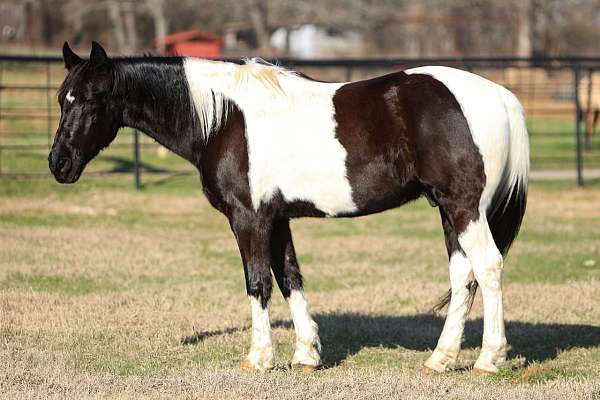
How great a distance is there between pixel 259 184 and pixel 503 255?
1.64 m

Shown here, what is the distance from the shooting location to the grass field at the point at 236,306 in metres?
5.46

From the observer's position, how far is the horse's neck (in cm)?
580

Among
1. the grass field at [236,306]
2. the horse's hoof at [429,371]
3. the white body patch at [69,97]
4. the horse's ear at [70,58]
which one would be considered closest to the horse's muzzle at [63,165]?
the white body patch at [69,97]

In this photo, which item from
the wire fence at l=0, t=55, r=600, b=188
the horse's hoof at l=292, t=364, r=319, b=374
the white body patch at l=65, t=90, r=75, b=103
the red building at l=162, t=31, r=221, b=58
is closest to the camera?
the white body patch at l=65, t=90, r=75, b=103

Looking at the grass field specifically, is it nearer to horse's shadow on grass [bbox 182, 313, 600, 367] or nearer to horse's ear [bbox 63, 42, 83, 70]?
horse's shadow on grass [bbox 182, 313, 600, 367]

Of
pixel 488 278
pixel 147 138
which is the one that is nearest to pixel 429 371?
pixel 488 278

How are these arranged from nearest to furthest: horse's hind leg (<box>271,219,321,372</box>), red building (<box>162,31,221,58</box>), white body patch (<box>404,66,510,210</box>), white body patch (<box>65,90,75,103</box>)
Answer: white body patch (<box>404,66,510,210</box>)
white body patch (<box>65,90,75,103</box>)
horse's hind leg (<box>271,219,321,372</box>)
red building (<box>162,31,221,58</box>)

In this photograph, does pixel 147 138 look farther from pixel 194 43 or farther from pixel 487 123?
pixel 194 43

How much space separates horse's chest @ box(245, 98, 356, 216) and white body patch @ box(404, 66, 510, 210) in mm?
770

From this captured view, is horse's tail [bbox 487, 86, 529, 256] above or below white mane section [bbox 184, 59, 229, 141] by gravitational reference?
below

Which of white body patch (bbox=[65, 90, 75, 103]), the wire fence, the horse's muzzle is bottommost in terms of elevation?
the wire fence

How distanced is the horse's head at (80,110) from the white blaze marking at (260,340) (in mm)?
1403

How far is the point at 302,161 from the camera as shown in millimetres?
5578

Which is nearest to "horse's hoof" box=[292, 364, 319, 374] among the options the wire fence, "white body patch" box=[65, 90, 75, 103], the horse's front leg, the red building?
the horse's front leg
